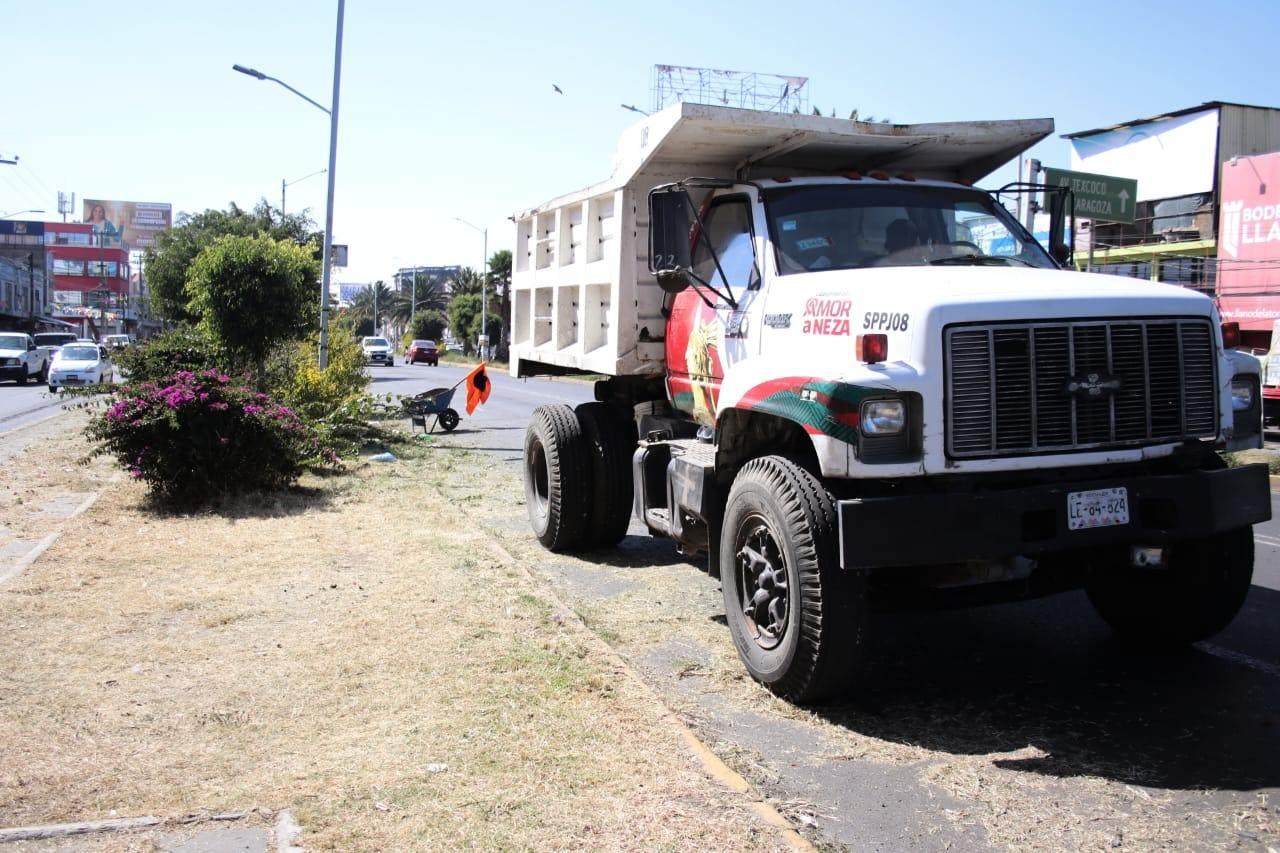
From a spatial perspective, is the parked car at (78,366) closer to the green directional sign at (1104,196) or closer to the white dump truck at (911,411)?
the green directional sign at (1104,196)

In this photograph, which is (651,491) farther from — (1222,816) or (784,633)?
(1222,816)

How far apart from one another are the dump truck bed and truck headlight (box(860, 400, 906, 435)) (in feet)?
8.65

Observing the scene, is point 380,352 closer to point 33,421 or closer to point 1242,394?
point 33,421

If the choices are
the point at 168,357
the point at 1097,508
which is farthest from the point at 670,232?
the point at 168,357

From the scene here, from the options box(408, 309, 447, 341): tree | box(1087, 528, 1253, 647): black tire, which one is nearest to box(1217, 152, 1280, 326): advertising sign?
box(1087, 528, 1253, 647): black tire

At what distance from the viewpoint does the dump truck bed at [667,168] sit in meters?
6.61

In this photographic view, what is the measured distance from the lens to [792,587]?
4652 millimetres

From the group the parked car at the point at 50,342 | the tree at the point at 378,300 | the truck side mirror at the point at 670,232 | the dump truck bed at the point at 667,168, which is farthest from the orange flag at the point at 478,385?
the tree at the point at 378,300

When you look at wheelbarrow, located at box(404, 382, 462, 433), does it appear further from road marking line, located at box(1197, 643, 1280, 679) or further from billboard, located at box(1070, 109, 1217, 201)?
billboard, located at box(1070, 109, 1217, 201)

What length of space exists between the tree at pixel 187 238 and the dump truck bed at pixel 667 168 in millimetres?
25737

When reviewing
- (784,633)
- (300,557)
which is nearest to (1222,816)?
(784,633)

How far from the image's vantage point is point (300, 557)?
781 cm

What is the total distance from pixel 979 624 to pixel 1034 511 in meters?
2.14

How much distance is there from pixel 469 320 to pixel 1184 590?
75.3 metres
